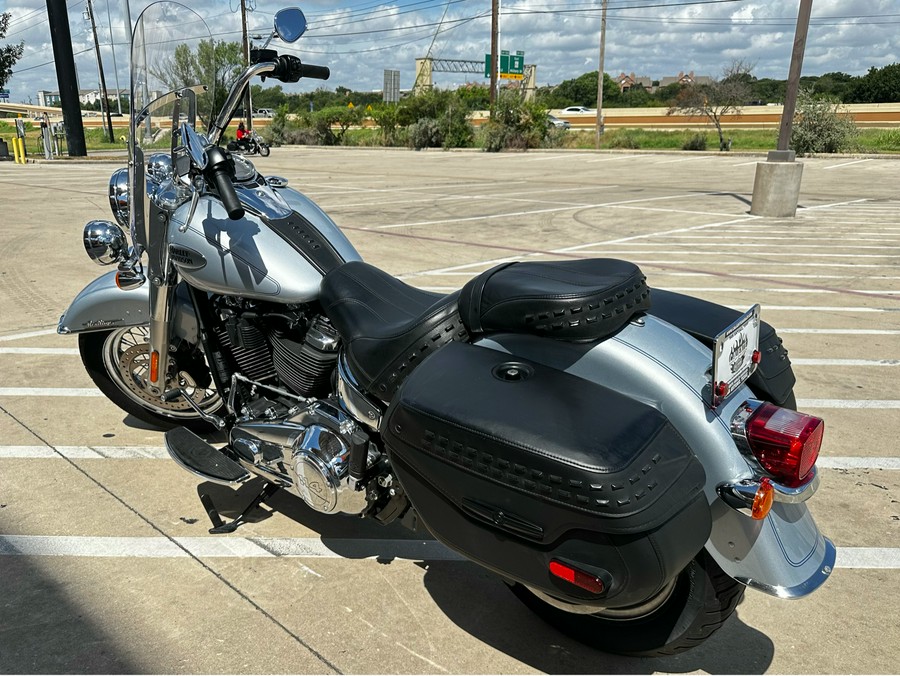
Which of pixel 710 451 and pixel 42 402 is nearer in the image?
pixel 710 451

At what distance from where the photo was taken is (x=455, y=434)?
5.99ft

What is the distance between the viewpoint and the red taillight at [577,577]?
1.72m

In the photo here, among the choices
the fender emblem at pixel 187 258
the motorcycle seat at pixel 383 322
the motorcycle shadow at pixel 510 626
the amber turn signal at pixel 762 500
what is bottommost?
the motorcycle shadow at pixel 510 626

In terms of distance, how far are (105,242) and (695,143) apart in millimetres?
31617

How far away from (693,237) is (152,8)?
8.06 m

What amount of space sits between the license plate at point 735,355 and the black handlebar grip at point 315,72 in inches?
76.6

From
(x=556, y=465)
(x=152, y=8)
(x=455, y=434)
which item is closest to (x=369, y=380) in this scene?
(x=455, y=434)

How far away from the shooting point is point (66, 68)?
23.0 meters

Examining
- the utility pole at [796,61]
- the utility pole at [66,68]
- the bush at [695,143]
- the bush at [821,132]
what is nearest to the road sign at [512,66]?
the bush at [695,143]

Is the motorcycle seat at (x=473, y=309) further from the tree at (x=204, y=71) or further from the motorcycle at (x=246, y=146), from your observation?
the tree at (x=204, y=71)

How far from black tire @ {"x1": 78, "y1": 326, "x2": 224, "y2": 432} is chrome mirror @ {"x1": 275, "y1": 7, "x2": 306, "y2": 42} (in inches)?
61.1

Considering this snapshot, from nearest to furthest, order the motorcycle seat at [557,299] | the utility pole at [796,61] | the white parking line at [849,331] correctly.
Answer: the motorcycle seat at [557,299] < the white parking line at [849,331] < the utility pole at [796,61]

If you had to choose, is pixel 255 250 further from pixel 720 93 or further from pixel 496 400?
pixel 720 93

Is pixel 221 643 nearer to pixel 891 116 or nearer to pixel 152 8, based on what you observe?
pixel 152 8
